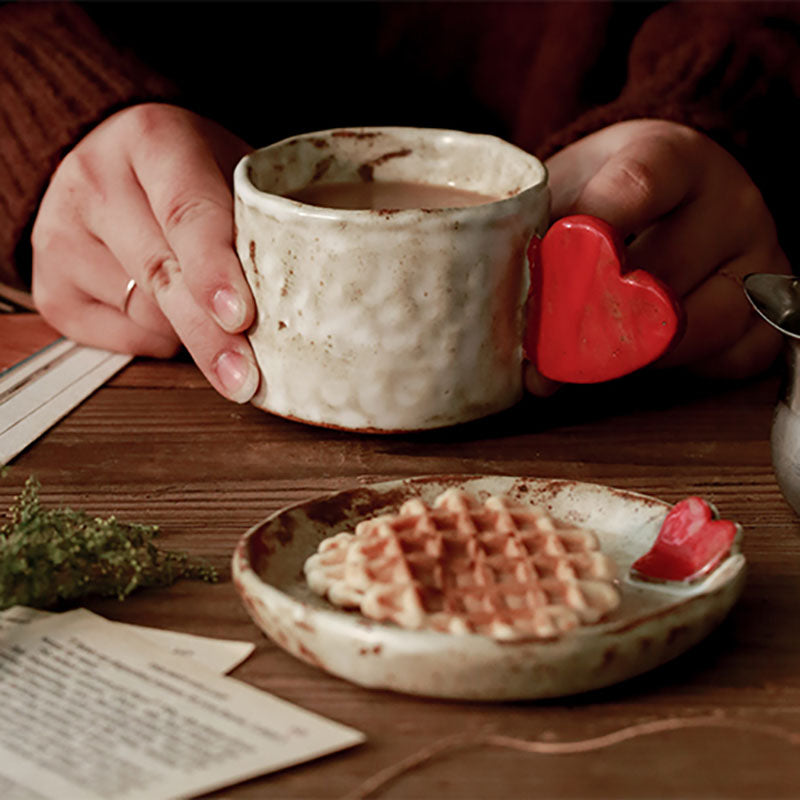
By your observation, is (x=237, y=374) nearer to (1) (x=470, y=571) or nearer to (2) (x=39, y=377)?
(2) (x=39, y=377)

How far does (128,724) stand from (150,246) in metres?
0.56

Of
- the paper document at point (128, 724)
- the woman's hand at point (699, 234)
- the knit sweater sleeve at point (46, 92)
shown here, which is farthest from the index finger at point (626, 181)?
the paper document at point (128, 724)

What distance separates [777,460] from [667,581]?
0.18 metres

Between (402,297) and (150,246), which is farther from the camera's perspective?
(150,246)

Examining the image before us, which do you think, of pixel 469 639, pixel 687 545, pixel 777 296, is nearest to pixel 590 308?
pixel 777 296

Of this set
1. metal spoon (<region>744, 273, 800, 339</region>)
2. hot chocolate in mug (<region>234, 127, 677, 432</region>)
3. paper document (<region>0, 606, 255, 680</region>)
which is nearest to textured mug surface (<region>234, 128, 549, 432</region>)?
hot chocolate in mug (<region>234, 127, 677, 432</region>)

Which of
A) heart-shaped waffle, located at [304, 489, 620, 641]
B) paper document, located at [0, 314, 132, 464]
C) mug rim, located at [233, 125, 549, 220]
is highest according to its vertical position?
mug rim, located at [233, 125, 549, 220]

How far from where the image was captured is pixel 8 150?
109 centimetres

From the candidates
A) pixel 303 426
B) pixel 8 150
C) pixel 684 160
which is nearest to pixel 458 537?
pixel 303 426

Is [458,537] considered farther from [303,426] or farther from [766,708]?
[303,426]

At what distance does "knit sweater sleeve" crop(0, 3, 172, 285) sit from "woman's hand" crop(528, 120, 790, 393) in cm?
42

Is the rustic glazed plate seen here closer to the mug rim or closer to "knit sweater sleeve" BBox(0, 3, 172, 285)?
the mug rim

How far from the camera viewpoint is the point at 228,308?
32.0 inches

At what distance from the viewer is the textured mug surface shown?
74 centimetres
